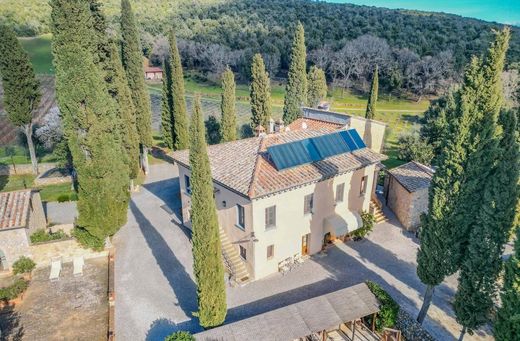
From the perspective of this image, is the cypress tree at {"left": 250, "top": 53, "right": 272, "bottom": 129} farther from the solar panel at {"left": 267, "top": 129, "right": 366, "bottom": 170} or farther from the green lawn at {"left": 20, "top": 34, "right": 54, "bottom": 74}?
the green lawn at {"left": 20, "top": 34, "right": 54, "bottom": 74}

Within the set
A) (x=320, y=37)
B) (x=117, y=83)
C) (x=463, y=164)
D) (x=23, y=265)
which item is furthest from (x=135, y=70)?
(x=320, y=37)

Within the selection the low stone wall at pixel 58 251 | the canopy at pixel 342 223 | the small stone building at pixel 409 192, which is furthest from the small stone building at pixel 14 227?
the small stone building at pixel 409 192

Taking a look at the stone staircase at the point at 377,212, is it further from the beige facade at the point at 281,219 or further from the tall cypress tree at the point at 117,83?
the tall cypress tree at the point at 117,83

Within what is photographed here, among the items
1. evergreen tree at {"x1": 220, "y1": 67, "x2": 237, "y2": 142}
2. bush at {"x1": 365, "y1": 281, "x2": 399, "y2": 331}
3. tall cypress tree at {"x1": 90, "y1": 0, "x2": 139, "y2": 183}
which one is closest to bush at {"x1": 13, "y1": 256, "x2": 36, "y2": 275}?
tall cypress tree at {"x1": 90, "y1": 0, "x2": 139, "y2": 183}

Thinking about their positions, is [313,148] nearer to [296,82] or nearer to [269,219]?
[269,219]

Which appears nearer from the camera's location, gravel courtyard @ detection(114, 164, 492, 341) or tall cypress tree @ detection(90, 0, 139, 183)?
gravel courtyard @ detection(114, 164, 492, 341)

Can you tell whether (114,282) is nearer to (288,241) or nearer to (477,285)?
(288,241)

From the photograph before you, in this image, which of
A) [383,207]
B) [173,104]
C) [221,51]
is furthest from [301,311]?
[221,51]
